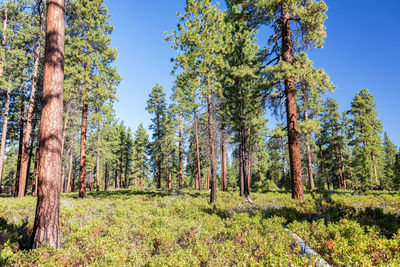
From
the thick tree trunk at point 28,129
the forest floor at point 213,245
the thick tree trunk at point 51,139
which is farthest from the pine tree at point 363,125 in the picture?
the thick tree trunk at point 28,129

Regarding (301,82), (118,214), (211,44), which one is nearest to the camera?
(118,214)

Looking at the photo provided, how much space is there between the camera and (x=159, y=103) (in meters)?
31.7

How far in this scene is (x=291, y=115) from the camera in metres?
10.6

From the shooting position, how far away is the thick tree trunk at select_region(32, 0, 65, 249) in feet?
14.4

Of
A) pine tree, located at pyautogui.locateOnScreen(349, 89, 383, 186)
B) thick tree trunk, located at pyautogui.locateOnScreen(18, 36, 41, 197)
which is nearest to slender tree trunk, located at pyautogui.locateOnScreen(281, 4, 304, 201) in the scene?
thick tree trunk, located at pyautogui.locateOnScreen(18, 36, 41, 197)

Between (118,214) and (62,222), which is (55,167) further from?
(118,214)

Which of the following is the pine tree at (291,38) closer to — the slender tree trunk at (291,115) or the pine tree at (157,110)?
the slender tree trunk at (291,115)

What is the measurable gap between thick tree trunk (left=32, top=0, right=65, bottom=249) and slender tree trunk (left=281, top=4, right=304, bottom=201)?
1011cm

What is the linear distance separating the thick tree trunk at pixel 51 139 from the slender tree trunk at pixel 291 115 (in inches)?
398

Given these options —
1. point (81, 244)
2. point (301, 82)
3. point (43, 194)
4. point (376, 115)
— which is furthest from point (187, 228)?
point (376, 115)

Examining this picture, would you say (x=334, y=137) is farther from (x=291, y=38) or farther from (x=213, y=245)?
(x=213, y=245)

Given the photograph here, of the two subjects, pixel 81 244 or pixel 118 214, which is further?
pixel 118 214

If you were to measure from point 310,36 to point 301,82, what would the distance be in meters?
2.45

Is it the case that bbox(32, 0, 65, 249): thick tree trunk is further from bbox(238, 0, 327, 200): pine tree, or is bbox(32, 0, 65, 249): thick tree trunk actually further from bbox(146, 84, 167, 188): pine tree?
bbox(146, 84, 167, 188): pine tree
